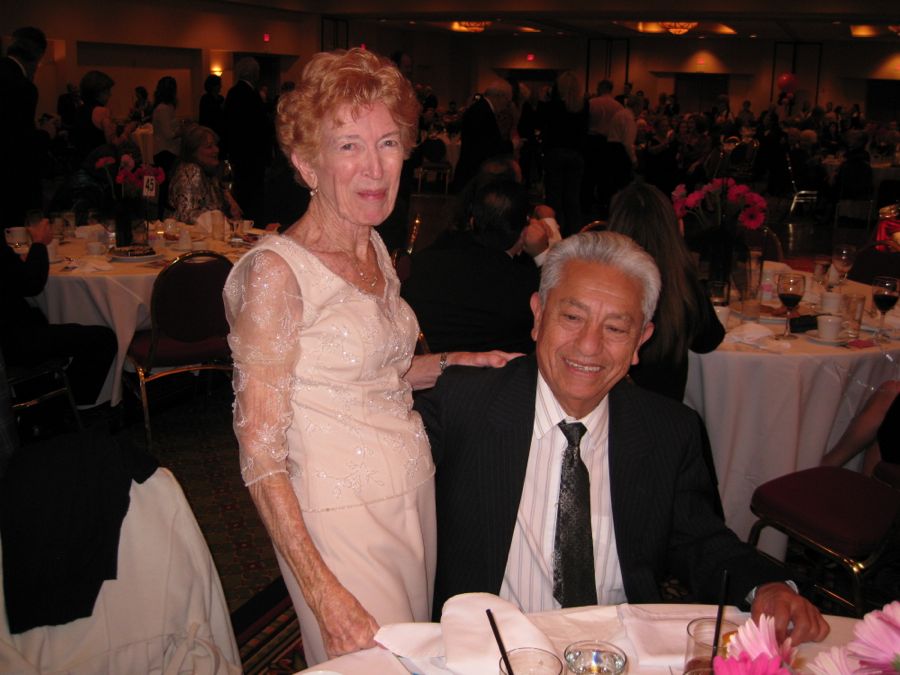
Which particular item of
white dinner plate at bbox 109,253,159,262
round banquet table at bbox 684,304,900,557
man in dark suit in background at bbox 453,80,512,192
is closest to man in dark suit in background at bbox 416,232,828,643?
round banquet table at bbox 684,304,900,557

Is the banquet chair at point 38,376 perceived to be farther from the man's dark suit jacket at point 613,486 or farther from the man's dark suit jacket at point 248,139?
the man's dark suit jacket at point 248,139

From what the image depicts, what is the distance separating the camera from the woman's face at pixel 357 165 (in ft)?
5.51

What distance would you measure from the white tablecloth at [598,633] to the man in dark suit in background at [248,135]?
778 cm

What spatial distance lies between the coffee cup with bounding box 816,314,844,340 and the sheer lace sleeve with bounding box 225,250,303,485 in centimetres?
255

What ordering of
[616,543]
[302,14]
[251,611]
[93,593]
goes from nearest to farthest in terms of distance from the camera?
[93,593], [616,543], [251,611], [302,14]

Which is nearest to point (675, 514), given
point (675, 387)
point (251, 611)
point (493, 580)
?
point (493, 580)

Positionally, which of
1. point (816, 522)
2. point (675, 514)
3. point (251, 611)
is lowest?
point (251, 611)

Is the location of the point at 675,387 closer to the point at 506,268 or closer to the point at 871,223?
the point at 506,268

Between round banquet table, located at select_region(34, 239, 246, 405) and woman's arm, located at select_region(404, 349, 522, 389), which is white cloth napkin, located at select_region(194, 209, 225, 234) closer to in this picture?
round banquet table, located at select_region(34, 239, 246, 405)

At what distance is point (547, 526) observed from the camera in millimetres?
1771

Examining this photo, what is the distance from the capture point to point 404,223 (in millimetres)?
5695

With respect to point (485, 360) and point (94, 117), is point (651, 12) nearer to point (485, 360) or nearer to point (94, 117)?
point (94, 117)

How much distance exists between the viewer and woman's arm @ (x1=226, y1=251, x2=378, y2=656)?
1.49 metres

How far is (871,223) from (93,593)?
12.2 metres
